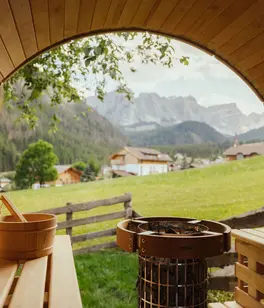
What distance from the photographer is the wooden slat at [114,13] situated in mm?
1825

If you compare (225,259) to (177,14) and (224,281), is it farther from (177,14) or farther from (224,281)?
(177,14)

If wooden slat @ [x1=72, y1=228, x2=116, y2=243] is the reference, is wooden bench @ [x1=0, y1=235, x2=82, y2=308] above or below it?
above

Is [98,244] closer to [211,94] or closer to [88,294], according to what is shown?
[88,294]

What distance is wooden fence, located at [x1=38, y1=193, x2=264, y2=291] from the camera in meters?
3.29

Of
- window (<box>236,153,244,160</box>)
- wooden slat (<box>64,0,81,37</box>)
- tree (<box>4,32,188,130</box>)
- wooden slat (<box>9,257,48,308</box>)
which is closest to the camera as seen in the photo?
wooden slat (<box>9,257,48,308</box>)

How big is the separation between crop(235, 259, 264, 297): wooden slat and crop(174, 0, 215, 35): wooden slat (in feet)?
4.66

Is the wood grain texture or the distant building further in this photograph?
the distant building

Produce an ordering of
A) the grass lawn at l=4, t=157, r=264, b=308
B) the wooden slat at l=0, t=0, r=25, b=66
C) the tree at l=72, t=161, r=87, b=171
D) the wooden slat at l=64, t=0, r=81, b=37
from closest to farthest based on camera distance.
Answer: the wooden slat at l=0, t=0, r=25, b=66 < the wooden slat at l=64, t=0, r=81, b=37 < the grass lawn at l=4, t=157, r=264, b=308 < the tree at l=72, t=161, r=87, b=171

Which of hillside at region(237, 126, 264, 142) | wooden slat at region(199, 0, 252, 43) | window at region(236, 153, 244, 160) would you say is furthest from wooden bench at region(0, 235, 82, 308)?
hillside at region(237, 126, 264, 142)

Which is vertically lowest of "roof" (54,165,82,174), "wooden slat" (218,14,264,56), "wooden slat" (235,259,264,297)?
"wooden slat" (235,259,264,297)

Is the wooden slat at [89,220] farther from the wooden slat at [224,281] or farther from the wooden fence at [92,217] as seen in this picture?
the wooden slat at [224,281]

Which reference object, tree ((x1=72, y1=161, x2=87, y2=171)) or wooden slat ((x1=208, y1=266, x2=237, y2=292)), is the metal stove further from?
tree ((x1=72, y1=161, x2=87, y2=171))

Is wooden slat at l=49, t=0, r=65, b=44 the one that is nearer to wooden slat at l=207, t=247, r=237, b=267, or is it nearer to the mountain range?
the mountain range

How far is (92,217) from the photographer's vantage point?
427 cm
